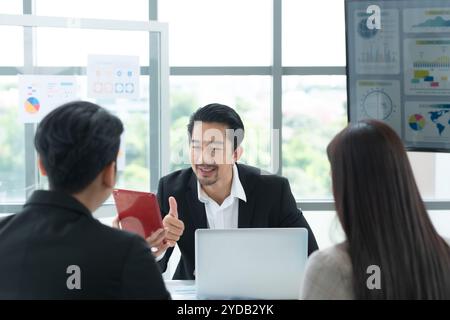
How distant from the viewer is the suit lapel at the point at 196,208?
286 cm

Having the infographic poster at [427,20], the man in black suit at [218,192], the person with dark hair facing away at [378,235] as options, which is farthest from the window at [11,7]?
the person with dark hair facing away at [378,235]

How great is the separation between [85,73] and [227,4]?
127 cm

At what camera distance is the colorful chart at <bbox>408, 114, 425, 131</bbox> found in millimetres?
2936

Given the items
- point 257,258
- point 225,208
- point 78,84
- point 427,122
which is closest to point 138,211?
point 257,258

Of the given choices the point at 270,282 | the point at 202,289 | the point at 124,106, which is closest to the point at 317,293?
the point at 270,282

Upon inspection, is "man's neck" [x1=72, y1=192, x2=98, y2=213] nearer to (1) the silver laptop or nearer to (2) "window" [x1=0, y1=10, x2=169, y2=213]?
(1) the silver laptop

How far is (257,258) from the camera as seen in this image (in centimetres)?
214

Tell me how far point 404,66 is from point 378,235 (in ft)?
5.31

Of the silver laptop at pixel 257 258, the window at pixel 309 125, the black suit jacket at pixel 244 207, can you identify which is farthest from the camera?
the window at pixel 309 125

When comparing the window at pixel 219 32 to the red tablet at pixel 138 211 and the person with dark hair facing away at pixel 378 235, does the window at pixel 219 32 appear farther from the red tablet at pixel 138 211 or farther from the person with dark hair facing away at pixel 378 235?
the person with dark hair facing away at pixel 378 235

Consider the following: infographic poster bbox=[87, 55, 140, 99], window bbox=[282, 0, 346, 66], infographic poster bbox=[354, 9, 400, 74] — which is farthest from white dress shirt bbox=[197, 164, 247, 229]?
window bbox=[282, 0, 346, 66]

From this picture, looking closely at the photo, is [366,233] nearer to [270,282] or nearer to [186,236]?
[270,282]

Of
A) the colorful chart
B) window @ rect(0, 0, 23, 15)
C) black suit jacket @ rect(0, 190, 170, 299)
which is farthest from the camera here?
window @ rect(0, 0, 23, 15)

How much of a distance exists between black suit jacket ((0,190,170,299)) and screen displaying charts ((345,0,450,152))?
1.85 m
